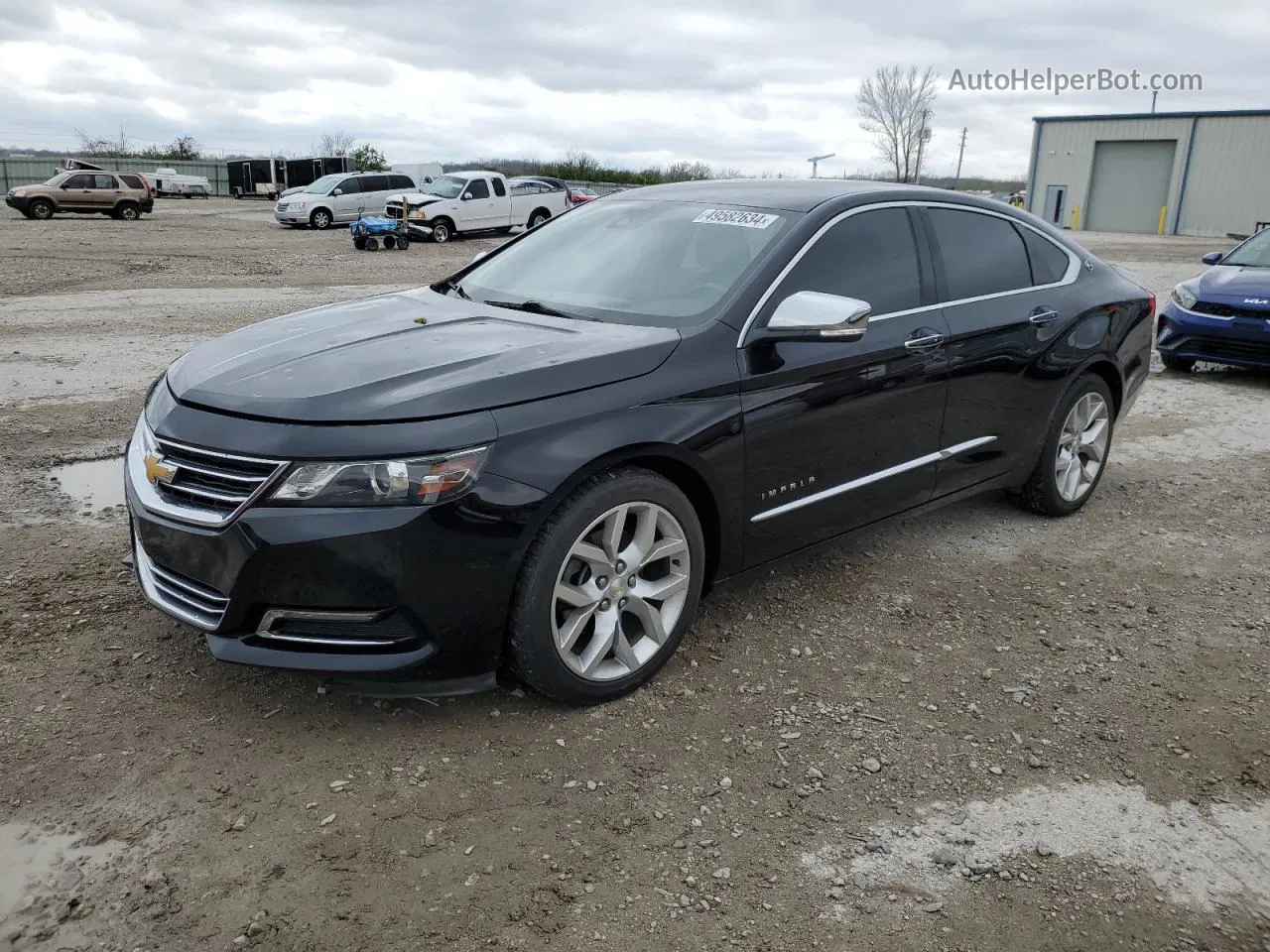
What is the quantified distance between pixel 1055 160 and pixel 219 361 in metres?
45.2

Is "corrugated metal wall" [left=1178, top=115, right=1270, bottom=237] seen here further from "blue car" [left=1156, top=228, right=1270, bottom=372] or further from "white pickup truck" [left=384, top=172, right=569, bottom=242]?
"blue car" [left=1156, top=228, right=1270, bottom=372]

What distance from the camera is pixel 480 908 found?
2.42 m

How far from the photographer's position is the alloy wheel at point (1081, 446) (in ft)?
16.8

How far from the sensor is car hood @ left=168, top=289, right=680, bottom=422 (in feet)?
9.57

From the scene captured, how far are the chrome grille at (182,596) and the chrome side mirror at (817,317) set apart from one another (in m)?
1.98

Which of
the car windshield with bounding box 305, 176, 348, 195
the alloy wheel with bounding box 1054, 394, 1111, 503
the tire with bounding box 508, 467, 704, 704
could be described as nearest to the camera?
the tire with bounding box 508, 467, 704, 704

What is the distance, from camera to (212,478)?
9.62 feet

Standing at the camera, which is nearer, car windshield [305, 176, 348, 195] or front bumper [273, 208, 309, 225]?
front bumper [273, 208, 309, 225]

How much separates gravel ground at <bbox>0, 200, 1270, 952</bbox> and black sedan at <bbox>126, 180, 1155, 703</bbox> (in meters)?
0.32

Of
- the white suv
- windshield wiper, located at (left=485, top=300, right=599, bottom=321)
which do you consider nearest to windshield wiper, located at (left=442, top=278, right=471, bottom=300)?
windshield wiper, located at (left=485, top=300, right=599, bottom=321)

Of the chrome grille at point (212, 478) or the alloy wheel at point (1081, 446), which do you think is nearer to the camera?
the chrome grille at point (212, 478)

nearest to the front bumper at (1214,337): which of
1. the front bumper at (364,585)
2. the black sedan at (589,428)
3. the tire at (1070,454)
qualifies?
the tire at (1070,454)

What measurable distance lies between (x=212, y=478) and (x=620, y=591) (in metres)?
1.26

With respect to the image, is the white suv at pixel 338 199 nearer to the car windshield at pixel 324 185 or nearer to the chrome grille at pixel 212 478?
the car windshield at pixel 324 185
